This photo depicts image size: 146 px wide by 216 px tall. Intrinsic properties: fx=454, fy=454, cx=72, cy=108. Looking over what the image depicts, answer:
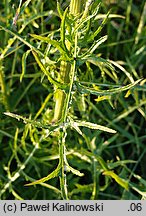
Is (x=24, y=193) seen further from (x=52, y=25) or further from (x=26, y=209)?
(x=52, y=25)

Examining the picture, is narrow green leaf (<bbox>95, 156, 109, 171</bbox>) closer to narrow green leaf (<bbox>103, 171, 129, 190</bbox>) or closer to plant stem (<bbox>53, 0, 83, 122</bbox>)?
Answer: narrow green leaf (<bbox>103, 171, 129, 190</bbox>)

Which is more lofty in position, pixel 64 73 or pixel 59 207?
pixel 64 73

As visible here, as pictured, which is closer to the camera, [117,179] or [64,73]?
[64,73]

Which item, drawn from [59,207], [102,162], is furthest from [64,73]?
[59,207]

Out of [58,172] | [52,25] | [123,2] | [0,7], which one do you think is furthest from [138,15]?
[58,172]

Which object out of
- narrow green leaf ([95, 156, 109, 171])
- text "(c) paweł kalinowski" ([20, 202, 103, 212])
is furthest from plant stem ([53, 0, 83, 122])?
text "(c) paweł kalinowski" ([20, 202, 103, 212])

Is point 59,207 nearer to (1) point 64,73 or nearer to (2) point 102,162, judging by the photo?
(2) point 102,162

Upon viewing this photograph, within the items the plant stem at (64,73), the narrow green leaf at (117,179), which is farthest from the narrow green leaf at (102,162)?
the plant stem at (64,73)

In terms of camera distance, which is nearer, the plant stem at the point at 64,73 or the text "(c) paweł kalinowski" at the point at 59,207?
the plant stem at the point at 64,73

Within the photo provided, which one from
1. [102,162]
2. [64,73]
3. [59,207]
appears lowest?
[59,207]

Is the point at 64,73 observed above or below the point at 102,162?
above

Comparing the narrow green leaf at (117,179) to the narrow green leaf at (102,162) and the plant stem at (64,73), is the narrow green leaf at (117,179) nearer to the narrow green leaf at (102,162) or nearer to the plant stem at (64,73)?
the narrow green leaf at (102,162)
